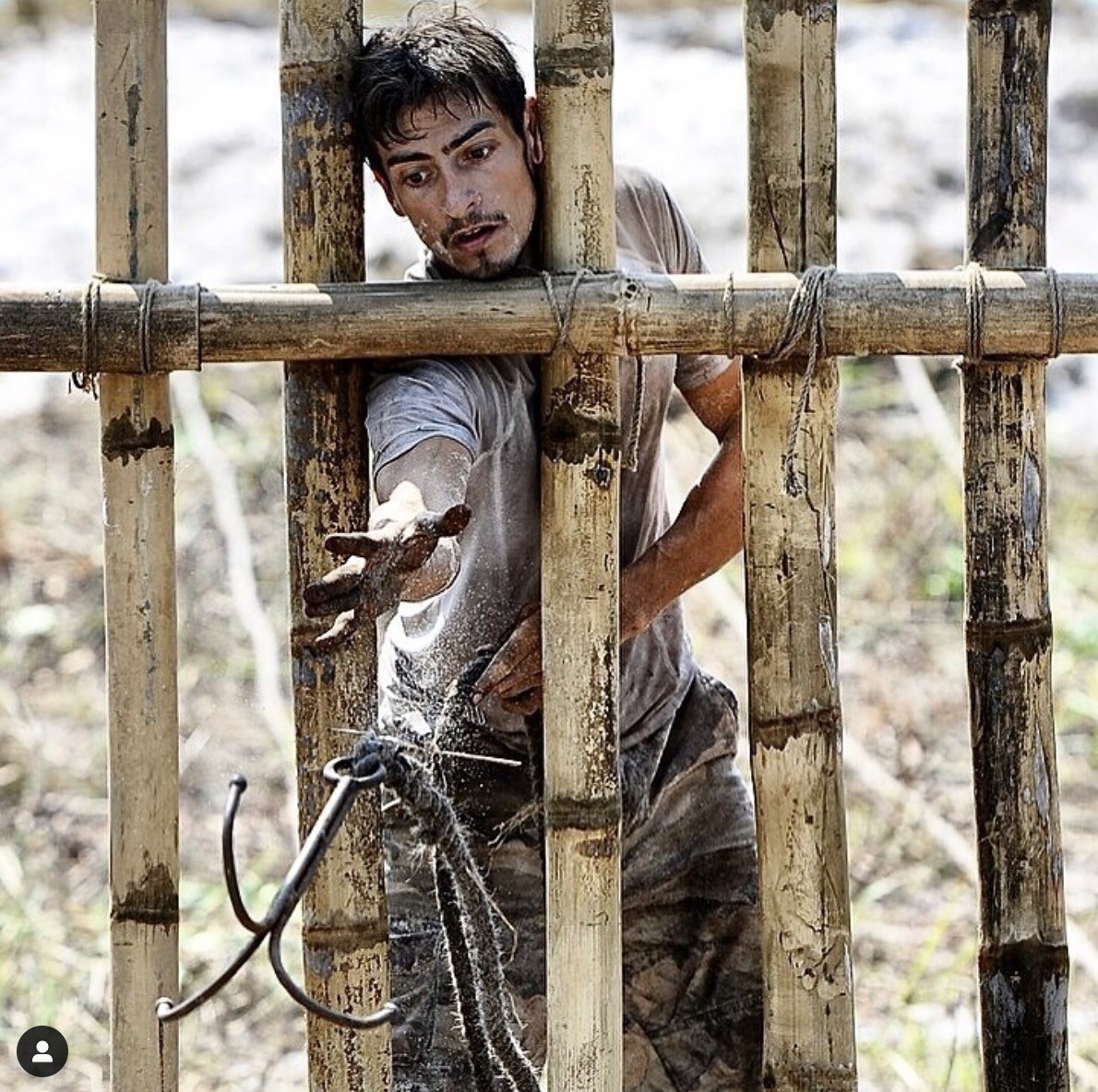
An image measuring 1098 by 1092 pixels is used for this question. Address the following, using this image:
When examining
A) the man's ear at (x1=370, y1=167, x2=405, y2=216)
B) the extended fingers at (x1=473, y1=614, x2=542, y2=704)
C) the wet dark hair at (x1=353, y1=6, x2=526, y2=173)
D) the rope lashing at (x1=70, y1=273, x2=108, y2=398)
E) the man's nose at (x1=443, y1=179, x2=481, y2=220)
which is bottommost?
the extended fingers at (x1=473, y1=614, x2=542, y2=704)

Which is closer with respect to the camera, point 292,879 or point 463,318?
point 292,879

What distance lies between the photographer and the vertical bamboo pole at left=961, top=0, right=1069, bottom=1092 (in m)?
1.81

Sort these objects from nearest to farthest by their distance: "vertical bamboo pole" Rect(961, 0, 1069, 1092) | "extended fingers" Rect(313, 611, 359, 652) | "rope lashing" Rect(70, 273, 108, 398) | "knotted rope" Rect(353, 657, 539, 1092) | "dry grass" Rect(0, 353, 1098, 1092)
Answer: "extended fingers" Rect(313, 611, 359, 652) → "knotted rope" Rect(353, 657, 539, 1092) → "rope lashing" Rect(70, 273, 108, 398) → "vertical bamboo pole" Rect(961, 0, 1069, 1092) → "dry grass" Rect(0, 353, 1098, 1092)

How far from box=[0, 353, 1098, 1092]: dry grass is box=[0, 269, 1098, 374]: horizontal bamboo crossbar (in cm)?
130

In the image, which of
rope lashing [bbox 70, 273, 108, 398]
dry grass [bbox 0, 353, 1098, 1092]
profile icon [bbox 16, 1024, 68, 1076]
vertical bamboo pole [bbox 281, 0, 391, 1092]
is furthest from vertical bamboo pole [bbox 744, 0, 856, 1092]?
dry grass [bbox 0, 353, 1098, 1092]

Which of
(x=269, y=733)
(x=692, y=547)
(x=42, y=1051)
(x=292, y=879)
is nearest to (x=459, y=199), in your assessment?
(x=692, y=547)

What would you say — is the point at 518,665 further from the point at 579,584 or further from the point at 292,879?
the point at 292,879

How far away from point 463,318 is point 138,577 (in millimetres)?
384

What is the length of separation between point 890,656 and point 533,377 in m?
2.41

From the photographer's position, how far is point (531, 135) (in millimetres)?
1799

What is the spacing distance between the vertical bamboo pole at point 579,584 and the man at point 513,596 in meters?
0.05

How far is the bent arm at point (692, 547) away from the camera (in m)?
1.92

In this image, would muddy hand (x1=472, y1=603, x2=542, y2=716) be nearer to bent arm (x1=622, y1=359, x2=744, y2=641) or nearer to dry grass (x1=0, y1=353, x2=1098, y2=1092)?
bent arm (x1=622, y1=359, x2=744, y2=641)

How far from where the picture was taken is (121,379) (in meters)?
1.75
